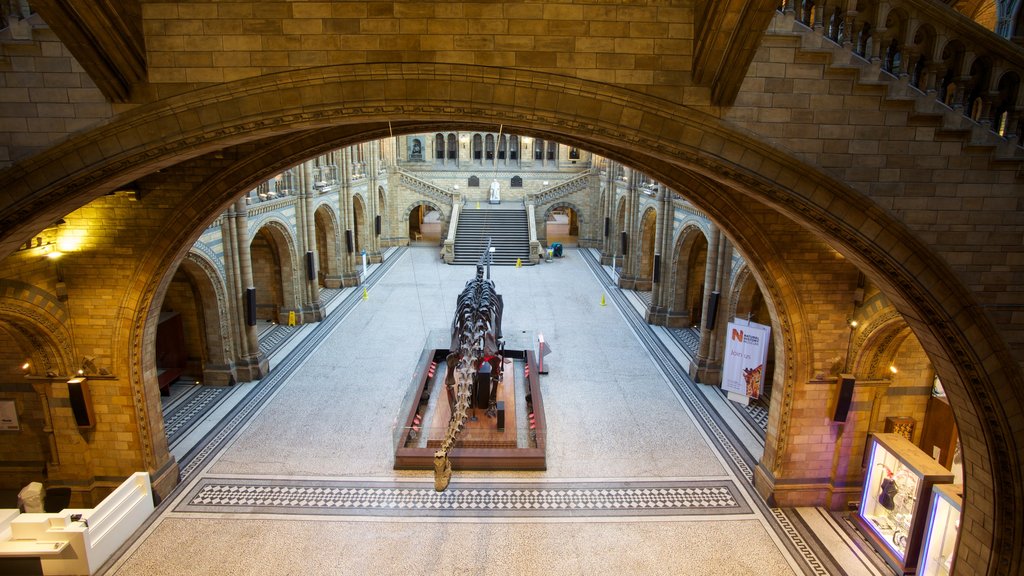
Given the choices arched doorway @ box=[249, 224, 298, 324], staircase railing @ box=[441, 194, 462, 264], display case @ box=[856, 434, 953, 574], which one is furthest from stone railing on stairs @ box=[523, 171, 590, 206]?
display case @ box=[856, 434, 953, 574]

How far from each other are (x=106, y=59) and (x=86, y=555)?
620 centimetres

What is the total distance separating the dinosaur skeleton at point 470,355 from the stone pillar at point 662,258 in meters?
6.20

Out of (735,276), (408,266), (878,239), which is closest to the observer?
(878,239)

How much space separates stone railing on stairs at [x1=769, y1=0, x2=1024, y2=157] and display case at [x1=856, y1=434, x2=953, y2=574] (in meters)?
4.53

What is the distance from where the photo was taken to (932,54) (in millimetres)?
5320

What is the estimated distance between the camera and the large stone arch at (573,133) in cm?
551

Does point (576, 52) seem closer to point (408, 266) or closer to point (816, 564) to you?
point (816, 564)

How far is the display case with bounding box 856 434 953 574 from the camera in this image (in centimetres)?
800

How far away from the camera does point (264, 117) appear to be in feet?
18.2

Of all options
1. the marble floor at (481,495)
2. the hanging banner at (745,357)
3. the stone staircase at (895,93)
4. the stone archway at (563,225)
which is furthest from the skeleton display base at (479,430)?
the stone archway at (563,225)

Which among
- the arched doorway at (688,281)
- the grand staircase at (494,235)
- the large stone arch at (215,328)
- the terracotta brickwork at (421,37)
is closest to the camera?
the terracotta brickwork at (421,37)

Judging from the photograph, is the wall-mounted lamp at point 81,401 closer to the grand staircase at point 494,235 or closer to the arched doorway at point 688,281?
the arched doorway at point 688,281

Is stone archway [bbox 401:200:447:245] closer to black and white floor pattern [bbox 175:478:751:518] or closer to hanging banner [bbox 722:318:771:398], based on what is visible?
hanging banner [bbox 722:318:771:398]

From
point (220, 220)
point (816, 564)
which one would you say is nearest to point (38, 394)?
point (220, 220)
